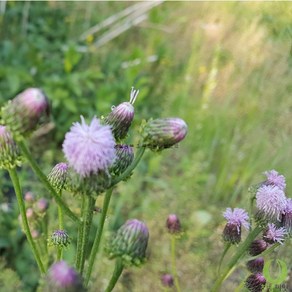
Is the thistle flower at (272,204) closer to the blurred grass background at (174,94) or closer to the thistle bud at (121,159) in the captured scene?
the thistle bud at (121,159)

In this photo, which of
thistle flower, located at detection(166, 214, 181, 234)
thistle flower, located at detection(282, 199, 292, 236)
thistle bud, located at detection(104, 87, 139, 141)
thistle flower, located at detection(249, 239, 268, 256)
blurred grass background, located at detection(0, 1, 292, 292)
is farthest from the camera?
blurred grass background, located at detection(0, 1, 292, 292)

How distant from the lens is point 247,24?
3.87 meters

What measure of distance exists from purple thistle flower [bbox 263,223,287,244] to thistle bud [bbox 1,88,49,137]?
0.60 meters

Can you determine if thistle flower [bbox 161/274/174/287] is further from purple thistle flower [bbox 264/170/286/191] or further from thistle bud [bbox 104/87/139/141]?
thistle bud [bbox 104/87/139/141]

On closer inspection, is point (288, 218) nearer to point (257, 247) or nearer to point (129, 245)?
point (257, 247)

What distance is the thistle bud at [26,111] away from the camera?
958 millimetres

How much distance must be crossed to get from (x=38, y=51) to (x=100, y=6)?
1081 mm

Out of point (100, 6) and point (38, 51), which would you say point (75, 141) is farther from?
point (100, 6)

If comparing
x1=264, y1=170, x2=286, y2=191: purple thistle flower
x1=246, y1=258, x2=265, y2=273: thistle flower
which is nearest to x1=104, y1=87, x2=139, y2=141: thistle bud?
x1=264, y1=170, x2=286, y2=191: purple thistle flower

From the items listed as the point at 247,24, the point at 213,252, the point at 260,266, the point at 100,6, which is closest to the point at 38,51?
the point at 100,6

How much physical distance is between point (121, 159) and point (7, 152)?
23 cm

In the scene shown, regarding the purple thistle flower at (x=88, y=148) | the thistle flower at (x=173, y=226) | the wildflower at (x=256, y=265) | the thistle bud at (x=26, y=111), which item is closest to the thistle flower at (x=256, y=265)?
the wildflower at (x=256, y=265)

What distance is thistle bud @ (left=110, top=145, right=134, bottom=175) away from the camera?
110 centimetres

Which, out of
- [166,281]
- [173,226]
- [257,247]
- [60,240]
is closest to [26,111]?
[60,240]
